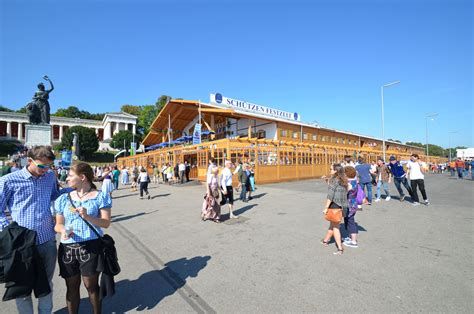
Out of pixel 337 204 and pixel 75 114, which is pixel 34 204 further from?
pixel 75 114

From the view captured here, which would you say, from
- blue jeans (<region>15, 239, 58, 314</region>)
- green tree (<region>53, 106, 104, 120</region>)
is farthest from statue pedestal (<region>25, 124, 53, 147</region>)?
green tree (<region>53, 106, 104, 120</region>)

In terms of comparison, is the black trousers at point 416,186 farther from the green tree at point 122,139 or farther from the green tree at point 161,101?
the green tree at point 122,139

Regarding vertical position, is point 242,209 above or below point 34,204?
below

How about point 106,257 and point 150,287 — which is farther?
point 150,287

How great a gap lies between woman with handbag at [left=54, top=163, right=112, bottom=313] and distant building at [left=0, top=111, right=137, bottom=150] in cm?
7188

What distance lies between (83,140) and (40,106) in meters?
45.1

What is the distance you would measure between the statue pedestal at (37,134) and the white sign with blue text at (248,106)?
597 inches

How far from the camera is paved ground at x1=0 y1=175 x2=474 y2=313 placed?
8.87 feet

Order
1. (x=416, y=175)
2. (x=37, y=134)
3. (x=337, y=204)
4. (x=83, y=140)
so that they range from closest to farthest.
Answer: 1. (x=337, y=204)
2. (x=416, y=175)
3. (x=37, y=134)
4. (x=83, y=140)

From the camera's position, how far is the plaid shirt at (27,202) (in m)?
2.15

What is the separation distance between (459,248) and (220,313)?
4482mm

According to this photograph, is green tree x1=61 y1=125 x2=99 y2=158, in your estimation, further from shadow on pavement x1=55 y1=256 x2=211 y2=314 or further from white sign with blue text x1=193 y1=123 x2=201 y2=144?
shadow on pavement x1=55 y1=256 x2=211 y2=314

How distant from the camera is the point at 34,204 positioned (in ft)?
7.32

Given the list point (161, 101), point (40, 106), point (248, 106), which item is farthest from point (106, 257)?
point (161, 101)
